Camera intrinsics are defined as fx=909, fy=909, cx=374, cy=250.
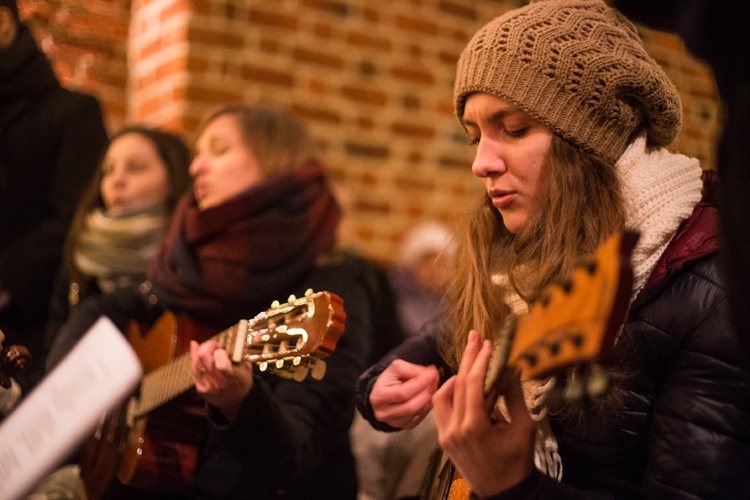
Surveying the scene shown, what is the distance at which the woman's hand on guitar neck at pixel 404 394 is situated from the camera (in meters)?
1.67

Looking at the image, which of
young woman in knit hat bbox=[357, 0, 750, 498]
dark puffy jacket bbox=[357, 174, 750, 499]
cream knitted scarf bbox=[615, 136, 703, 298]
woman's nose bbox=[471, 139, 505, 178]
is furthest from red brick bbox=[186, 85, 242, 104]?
dark puffy jacket bbox=[357, 174, 750, 499]

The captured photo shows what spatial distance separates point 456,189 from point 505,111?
2.59m

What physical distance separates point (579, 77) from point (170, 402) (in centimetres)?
119

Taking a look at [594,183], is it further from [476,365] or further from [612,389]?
[476,365]

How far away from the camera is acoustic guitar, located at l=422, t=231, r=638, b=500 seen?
1.05 m

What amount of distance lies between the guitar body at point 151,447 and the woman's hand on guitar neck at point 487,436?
1015 mm

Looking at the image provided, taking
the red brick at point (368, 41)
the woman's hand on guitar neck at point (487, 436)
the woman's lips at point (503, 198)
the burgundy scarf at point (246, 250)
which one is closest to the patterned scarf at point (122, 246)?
the burgundy scarf at point (246, 250)

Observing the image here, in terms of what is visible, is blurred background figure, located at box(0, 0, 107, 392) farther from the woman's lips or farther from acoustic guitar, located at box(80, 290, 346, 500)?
the woman's lips

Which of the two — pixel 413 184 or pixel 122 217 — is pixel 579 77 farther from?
pixel 413 184

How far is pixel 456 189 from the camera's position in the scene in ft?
13.7

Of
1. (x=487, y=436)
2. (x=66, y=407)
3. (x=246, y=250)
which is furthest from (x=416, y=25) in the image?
(x=487, y=436)

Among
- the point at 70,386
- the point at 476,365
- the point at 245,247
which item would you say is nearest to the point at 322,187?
the point at 245,247

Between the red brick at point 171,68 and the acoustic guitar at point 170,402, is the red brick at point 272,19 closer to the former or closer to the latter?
the red brick at point 171,68

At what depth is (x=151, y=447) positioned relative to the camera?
2102 mm
